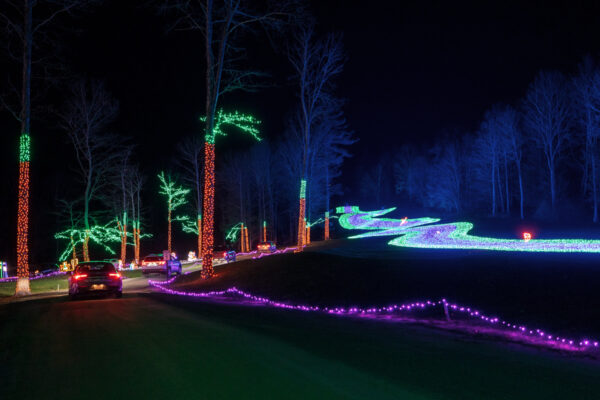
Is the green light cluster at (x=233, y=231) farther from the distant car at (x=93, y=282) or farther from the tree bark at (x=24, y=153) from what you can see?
the distant car at (x=93, y=282)

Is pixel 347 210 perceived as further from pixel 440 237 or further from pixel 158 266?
pixel 440 237

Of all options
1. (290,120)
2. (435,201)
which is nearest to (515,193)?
(435,201)

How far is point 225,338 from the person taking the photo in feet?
24.8

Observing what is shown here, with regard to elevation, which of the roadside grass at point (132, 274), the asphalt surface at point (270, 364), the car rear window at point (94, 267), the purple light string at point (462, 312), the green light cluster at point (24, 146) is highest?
the green light cluster at point (24, 146)

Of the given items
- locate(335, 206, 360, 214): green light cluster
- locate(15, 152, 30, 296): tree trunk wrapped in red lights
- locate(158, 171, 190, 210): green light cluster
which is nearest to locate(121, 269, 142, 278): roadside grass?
locate(158, 171, 190, 210): green light cluster

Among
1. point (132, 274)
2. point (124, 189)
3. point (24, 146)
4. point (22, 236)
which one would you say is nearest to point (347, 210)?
point (124, 189)

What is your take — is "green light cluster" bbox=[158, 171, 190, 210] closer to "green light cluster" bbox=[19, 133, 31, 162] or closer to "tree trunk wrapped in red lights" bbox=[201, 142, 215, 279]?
"green light cluster" bbox=[19, 133, 31, 162]

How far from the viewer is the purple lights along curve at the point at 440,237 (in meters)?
18.4

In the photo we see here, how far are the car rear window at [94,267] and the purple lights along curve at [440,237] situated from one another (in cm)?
1460

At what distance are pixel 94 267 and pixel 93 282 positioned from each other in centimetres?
88

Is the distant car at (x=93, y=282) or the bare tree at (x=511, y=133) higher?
the bare tree at (x=511, y=133)

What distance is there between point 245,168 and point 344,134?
2649 centimetres

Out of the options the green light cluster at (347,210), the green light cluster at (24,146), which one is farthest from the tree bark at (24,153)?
the green light cluster at (347,210)

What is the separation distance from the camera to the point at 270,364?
593 cm
